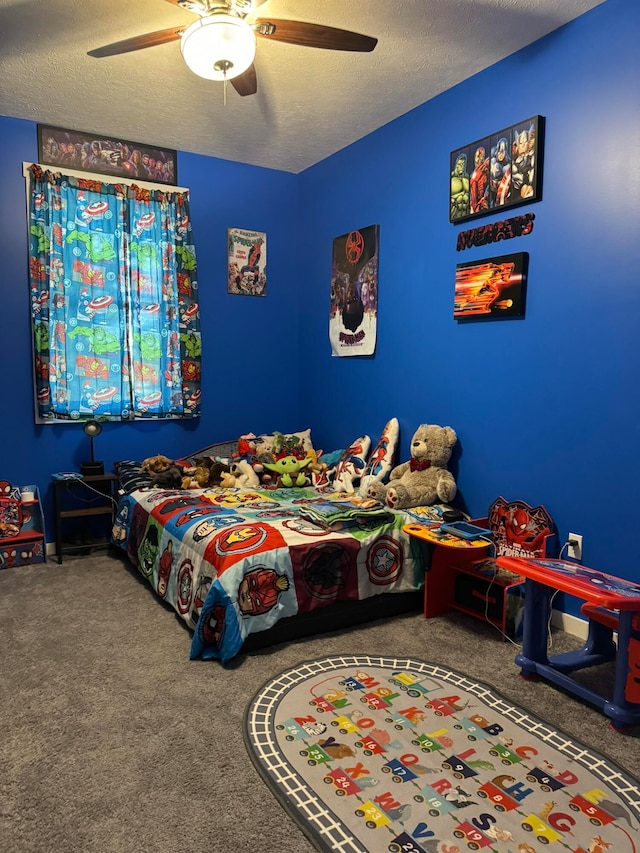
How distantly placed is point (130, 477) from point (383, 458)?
1.64 meters

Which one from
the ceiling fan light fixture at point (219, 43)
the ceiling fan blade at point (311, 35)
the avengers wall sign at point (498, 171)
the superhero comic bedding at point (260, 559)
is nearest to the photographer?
the ceiling fan light fixture at point (219, 43)

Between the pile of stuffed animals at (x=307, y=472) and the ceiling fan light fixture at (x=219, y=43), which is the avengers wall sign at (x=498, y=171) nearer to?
the pile of stuffed animals at (x=307, y=472)

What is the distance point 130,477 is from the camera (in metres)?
3.83

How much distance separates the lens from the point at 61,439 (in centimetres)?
403

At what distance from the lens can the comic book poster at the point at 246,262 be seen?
4.58 m

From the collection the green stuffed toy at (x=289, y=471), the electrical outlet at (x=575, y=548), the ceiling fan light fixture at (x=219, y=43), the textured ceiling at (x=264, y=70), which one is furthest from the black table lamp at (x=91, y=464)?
the electrical outlet at (x=575, y=548)

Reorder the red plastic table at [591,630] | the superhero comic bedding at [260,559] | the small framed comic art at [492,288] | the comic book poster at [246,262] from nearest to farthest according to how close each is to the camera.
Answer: the red plastic table at [591,630] → the superhero comic bedding at [260,559] → the small framed comic art at [492,288] → the comic book poster at [246,262]

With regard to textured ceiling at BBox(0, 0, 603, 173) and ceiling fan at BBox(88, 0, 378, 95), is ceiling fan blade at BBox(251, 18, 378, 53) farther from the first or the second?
textured ceiling at BBox(0, 0, 603, 173)

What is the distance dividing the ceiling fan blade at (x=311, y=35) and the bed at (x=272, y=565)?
6.74 feet

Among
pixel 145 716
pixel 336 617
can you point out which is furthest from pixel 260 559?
pixel 145 716

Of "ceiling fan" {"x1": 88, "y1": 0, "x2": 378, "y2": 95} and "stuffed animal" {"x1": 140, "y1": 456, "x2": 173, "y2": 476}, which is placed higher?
"ceiling fan" {"x1": 88, "y1": 0, "x2": 378, "y2": 95}

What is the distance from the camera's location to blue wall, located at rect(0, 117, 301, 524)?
150 inches

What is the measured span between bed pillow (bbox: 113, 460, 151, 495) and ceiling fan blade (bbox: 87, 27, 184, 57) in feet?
7.62

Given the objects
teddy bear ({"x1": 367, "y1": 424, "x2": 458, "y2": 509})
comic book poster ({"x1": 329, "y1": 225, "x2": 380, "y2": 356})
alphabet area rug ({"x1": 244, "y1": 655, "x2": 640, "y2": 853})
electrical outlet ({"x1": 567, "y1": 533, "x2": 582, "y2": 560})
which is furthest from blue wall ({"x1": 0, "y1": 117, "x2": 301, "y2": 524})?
electrical outlet ({"x1": 567, "y1": 533, "x2": 582, "y2": 560})
